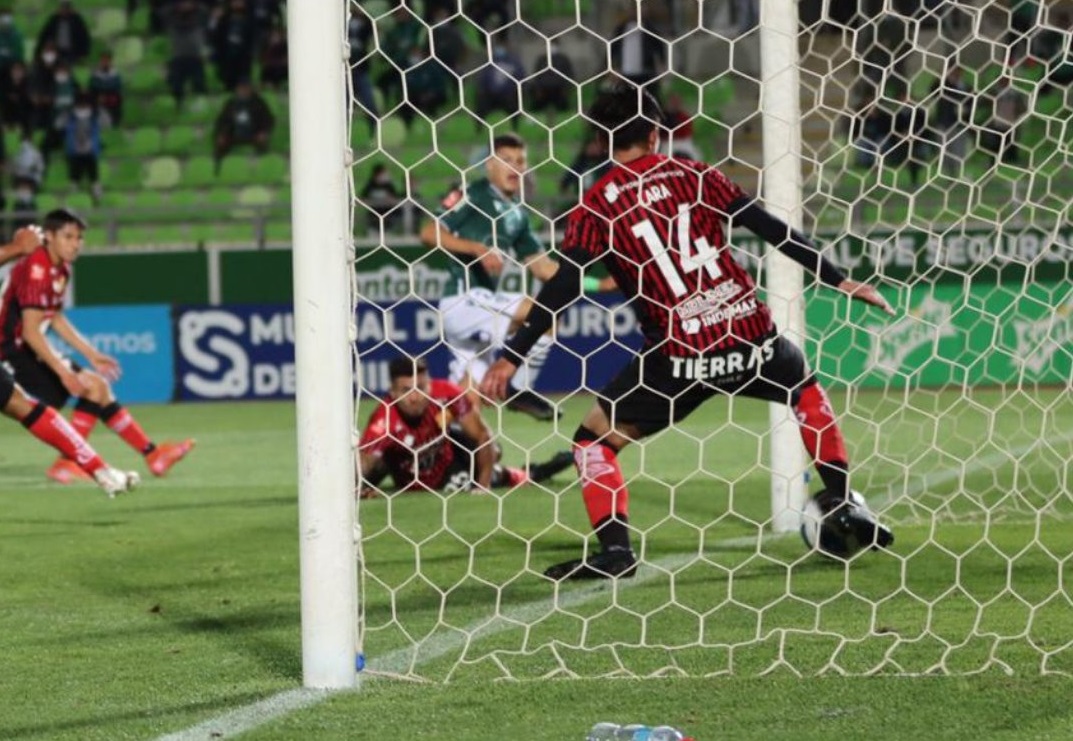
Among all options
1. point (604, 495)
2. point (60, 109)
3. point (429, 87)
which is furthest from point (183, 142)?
point (604, 495)

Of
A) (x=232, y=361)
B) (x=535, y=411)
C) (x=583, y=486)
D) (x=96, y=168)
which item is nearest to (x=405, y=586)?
(x=583, y=486)

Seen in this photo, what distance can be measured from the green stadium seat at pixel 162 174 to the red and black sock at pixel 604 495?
56.0 feet

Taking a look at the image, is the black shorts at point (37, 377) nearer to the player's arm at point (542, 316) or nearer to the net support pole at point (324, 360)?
the player's arm at point (542, 316)

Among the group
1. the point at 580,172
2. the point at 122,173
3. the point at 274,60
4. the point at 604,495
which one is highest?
the point at 274,60

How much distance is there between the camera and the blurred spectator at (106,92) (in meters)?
22.9

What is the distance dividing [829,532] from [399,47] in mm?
16561

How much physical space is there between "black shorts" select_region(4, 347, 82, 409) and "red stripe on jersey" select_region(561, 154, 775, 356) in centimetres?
602

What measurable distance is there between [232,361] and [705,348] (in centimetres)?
1225

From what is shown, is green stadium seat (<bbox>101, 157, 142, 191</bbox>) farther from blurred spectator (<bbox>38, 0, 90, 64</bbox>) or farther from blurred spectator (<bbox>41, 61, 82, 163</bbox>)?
blurred spectator (<bbox>38, 0, 90, 64</bbox>)

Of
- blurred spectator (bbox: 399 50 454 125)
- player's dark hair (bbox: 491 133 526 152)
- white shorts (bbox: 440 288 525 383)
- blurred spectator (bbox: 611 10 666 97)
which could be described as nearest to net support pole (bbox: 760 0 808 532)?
player's dark hair (bbox: 491 133 526 152)

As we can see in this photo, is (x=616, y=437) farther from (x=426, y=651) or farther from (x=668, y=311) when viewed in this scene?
(x=426, y=651)

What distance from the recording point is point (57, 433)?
9.73 m

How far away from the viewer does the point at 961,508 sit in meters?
8.39

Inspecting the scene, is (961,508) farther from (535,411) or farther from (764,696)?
(764,696)
